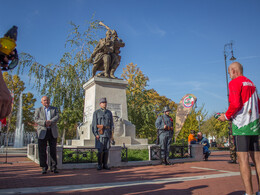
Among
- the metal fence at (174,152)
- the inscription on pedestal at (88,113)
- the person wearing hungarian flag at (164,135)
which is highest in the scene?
the inscription on pedestal at (88,113)

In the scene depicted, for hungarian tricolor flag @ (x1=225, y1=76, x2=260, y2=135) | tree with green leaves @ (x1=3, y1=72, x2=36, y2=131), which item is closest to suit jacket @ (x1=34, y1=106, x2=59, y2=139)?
hungarian tricolor flag @ (x1=225, y1=76, x2=260, y2=135)

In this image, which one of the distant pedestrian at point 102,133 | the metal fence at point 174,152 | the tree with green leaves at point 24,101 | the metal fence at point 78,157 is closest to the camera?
the distant pedestrian at point 102,133

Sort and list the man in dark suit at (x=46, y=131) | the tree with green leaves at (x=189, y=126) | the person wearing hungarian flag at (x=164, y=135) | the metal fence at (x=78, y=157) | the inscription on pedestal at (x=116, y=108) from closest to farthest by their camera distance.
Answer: the man in dark suit at (x=46, y=131), the metal fence at (x=78, y=157), the person wearing hungarian flag at (x=164, y=135), the inscription on pedestal at (x=116, y=108), the tree with green leaves at (x=189, y=126)

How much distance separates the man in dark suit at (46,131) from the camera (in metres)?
6.27

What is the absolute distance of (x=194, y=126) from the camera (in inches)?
1163

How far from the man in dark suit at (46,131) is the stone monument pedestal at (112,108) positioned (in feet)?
13.2

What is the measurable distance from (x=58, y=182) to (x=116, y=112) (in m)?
6.60

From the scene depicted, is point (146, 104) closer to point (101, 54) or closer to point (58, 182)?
point (101, 54)

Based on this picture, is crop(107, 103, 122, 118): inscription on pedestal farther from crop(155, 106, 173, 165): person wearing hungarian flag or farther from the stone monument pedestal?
crop(155, 106, 173, 165): person wearing hungarian flag

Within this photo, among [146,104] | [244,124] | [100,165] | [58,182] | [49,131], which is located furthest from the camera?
[146,104]

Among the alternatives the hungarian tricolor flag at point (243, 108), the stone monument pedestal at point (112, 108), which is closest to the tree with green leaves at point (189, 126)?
the stone monument pedestal at point (112, 108)

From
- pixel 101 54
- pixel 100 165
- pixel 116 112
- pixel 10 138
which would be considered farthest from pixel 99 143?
pixel 10 138

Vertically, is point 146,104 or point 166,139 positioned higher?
point 146,104

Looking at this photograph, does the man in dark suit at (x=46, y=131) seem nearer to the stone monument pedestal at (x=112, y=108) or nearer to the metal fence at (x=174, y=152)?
the metal fence at (x=174, y=152)
